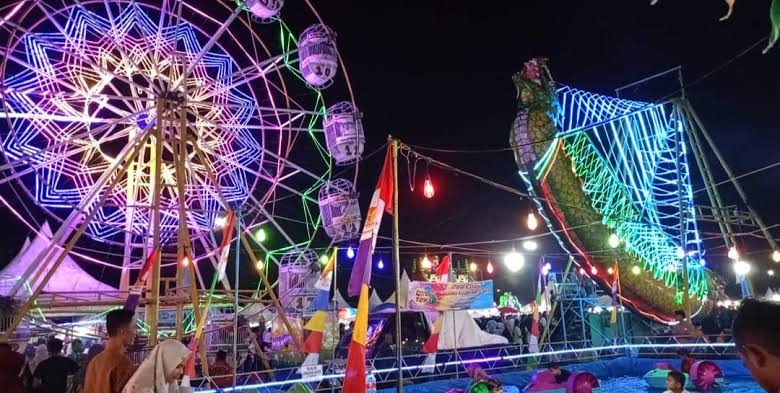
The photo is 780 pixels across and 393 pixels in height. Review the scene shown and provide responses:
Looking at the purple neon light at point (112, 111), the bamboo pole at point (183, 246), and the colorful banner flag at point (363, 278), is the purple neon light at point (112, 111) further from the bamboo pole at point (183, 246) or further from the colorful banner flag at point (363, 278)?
the colorful banner flag at point (363, 278)

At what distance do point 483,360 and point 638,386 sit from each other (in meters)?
4.11

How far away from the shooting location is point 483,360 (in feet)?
51.3

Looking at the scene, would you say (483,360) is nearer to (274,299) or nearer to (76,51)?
(274,299)

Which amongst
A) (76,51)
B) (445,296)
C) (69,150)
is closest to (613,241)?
(445,296)

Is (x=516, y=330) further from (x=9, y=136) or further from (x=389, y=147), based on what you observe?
(x=9, y=136)

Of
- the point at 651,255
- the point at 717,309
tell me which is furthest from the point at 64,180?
the point at 717,309

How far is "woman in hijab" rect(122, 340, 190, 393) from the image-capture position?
391 centimetres

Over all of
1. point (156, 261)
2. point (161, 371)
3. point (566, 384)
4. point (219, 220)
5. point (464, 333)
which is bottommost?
point (566, 384)

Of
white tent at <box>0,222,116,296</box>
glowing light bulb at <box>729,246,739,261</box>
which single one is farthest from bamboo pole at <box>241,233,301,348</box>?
glowing light bulb at <box>729,246,739,261</box>

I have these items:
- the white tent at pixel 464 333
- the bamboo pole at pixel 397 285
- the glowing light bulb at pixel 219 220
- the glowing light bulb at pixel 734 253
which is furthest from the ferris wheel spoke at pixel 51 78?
the glowing light bulb at pixel 734 253

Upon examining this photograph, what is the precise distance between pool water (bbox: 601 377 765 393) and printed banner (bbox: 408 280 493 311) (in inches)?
156

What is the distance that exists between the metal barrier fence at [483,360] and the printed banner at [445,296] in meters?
1.42

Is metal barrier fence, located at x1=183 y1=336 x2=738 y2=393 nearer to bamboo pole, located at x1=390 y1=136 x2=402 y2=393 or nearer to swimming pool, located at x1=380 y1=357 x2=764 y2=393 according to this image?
swimming pool, located at x1=380 y1=357 x2=764 y2=393

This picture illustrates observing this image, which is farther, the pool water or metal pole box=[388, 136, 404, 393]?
the pool water
